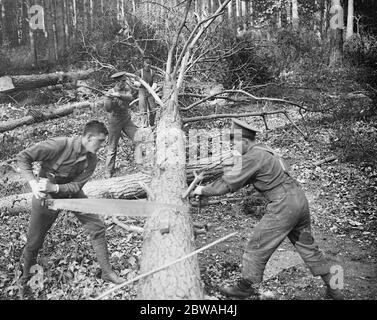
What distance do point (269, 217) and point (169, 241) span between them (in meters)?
1.12

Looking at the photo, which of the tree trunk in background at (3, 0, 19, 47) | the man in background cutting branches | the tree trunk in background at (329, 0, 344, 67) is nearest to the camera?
the man in background cutting branches

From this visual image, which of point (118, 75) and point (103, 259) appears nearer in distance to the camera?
point (103, 259)

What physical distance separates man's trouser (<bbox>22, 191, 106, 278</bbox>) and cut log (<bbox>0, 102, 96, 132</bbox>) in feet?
20.4

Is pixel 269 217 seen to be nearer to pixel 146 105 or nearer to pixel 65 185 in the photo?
pixel 65 185


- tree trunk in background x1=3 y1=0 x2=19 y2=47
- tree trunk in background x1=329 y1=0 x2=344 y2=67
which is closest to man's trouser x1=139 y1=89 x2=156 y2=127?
tree trunk in background x1=329 y1=0 x2=344 y2=67

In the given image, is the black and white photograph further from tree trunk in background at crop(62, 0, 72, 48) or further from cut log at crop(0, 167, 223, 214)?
tree trunk in background at crop(62, 0, 72, 48)

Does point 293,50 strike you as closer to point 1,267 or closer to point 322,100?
point 322,100

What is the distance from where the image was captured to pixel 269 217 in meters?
3.85

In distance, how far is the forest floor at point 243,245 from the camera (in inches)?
160

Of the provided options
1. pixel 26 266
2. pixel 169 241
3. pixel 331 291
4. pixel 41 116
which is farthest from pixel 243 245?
pixel 41 116

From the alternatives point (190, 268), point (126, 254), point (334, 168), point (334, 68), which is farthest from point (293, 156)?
point (334, 68)

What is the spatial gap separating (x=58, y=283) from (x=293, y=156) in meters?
5.24

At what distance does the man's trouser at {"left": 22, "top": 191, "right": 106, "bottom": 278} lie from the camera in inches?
159

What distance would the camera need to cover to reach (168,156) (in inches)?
205
